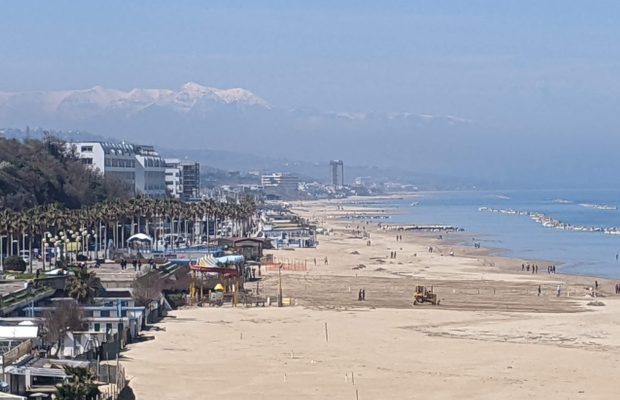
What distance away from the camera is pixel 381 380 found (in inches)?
1442

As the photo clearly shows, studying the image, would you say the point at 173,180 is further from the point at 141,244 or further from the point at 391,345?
the point at 391,345

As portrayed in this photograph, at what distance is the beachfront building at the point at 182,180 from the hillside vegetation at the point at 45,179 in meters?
39.4

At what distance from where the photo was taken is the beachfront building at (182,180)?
149125 mm

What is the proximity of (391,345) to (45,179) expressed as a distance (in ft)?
157

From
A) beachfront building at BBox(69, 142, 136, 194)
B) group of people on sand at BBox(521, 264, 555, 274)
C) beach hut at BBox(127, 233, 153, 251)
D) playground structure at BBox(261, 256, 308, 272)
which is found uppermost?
beachfront building at BBox(69, 142, 136, 194)

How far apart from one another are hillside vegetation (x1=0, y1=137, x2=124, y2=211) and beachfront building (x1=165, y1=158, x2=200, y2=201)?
39395 mm

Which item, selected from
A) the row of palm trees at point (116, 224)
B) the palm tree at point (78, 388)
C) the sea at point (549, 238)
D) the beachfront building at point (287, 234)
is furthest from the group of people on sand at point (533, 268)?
the palm tree at point (78, 388)

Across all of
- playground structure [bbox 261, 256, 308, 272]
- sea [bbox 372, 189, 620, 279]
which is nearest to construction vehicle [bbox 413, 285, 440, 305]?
playground structure [bbox 261, 256, 308, 272]

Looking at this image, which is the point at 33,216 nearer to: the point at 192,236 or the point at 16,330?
the point at 16,330

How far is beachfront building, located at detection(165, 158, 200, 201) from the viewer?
149 metres

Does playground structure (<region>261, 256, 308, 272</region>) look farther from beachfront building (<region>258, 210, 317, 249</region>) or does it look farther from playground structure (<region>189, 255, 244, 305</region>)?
beachfront building (<region>258, 210, 317, 249</region>)

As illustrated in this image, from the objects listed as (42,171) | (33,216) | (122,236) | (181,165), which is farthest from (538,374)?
(181,165)

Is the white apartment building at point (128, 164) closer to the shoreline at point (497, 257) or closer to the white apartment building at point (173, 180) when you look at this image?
the white apartment building at point (173, 180)

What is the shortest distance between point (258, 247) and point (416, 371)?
48270 millimetres
